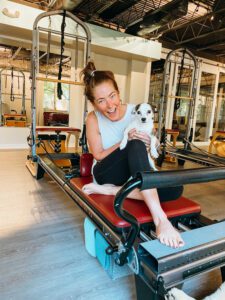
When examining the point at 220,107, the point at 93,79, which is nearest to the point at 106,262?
the point at 93,79

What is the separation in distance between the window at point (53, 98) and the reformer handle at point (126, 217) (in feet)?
15.9

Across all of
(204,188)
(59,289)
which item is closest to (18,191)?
(59,289)

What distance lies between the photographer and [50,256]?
1.39 metres

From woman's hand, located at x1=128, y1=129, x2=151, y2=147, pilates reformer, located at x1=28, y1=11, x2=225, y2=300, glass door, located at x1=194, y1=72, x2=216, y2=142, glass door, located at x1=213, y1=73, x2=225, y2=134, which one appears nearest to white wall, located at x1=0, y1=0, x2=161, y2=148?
glass door, located at x1=194, y1=72, x2=216, y2=142

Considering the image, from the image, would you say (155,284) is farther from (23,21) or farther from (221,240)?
(23,21)

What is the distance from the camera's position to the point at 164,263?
Answer: 757mm

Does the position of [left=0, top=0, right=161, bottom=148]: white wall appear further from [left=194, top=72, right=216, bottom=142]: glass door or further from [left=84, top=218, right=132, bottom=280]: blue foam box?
[left=84, top=218, right=132, bottom=280]: blue foam box

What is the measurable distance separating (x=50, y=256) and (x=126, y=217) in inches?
33.1

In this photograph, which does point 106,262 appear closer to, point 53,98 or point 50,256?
point 50,256

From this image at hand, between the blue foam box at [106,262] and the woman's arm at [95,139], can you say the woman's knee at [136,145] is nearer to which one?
the woman's arm at [95,139]

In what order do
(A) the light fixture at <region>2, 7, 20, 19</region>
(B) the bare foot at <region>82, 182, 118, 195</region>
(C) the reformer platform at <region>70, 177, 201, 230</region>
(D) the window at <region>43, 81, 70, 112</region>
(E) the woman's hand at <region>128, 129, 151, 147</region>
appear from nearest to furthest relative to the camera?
1. (C) the reformer platform at <region>70, 177, 201, 230</region>
2. (E) the woman's hand at <region>128, 129, 151, 147</region>
3. (B) the bare foot at <region>82, 182, 118, 195</region>
4. (A) the light fixture at <region>2, 7, 20, 19</region>
5. (D) the window at <region>43, 81, 70, 112</region>

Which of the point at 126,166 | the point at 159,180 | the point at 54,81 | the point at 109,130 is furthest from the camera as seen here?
A: the point at 54,81

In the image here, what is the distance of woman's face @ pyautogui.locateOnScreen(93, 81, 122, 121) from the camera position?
136 centimetres

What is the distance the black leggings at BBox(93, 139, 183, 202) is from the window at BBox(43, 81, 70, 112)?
4337 mm
